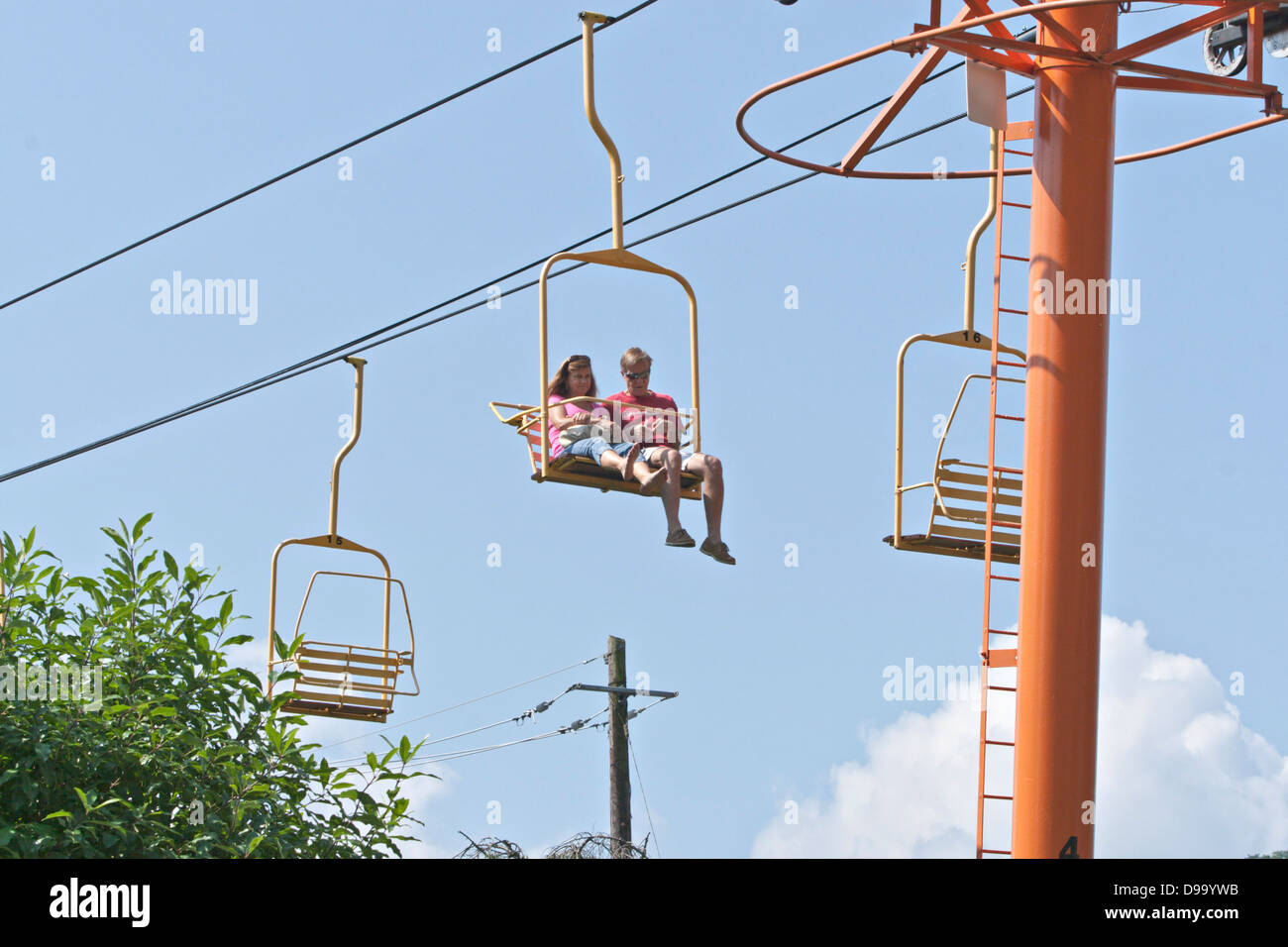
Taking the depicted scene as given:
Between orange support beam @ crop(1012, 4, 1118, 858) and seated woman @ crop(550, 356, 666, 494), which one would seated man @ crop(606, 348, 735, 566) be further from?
orange support beam @ crop(1012, 4, 1118, 858)

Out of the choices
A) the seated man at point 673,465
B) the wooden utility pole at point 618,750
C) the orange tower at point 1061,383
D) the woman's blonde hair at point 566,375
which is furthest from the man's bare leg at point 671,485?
the wooden utility pole at point 618,750

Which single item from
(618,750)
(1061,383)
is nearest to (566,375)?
(1061,383)

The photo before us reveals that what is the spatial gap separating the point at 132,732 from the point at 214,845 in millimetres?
591

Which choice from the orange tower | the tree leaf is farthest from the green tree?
the orange tower

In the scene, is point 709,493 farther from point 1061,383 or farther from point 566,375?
point 1061,383

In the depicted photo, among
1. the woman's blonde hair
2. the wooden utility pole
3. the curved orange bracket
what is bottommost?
the wooden utility pole

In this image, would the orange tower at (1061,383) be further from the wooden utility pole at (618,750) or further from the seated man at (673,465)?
the wooden utility pole at (618,750)

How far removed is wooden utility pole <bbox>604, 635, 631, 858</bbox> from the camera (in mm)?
18344

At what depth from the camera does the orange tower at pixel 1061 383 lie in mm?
7676

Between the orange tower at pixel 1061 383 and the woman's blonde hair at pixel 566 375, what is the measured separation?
247cm

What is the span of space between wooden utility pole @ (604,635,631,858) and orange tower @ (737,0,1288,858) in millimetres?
10353
